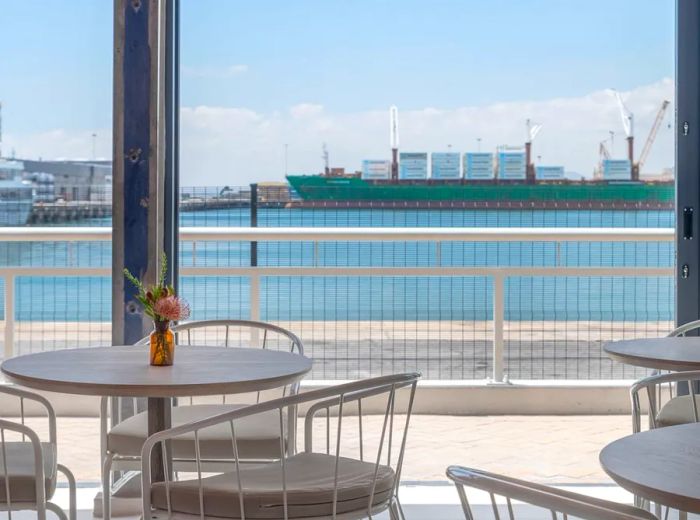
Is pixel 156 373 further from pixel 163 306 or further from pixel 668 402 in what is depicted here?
pixel 668 402

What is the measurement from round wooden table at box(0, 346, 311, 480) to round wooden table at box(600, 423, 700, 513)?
3.10 ft

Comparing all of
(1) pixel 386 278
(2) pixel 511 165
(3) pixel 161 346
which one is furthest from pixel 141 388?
(2) pixel 511 165

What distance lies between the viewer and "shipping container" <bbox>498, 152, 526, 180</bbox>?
19438mm

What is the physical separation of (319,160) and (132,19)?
17.8 m

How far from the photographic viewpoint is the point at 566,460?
4.12 meters

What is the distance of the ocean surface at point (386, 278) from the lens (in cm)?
1268

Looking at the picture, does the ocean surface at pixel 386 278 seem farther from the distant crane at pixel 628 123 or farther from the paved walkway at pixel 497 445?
the paved walkway at pixel 497 445

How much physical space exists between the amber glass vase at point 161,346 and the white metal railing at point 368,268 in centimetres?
193

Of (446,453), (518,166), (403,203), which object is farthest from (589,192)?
(446,453)

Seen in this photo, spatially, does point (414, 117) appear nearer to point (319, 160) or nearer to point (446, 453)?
point (319, 160)

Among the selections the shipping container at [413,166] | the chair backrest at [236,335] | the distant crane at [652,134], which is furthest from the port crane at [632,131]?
the chair backrest at [236,335]

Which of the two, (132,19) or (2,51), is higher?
(2,51)

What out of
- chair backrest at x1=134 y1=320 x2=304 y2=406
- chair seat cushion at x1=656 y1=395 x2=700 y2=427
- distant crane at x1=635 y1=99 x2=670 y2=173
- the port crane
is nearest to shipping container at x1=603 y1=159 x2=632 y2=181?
the port crane

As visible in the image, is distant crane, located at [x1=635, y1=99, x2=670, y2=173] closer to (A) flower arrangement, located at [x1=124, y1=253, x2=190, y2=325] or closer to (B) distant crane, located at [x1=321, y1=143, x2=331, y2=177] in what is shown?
(B) distant crane, located at [x1=321, y1=143, x2=331, y2=177]
